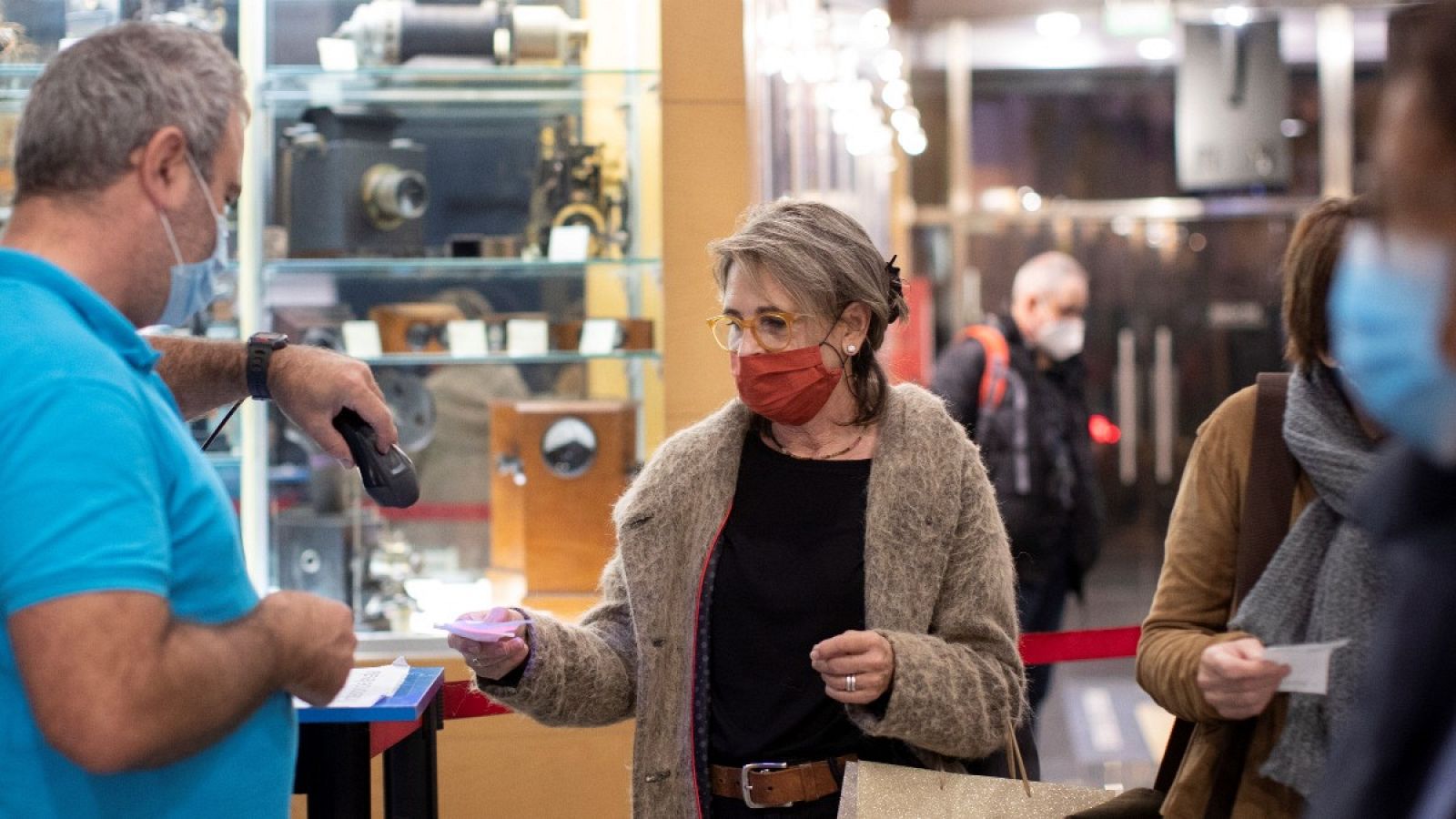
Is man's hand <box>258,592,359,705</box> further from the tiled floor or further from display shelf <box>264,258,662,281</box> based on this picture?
the tiled floor

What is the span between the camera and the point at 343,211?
174 inches

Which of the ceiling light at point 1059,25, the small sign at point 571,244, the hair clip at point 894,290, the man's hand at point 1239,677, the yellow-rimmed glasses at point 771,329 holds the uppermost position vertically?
the ceiling light at point 1059,25

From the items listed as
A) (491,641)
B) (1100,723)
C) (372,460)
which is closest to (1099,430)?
(1100,723)

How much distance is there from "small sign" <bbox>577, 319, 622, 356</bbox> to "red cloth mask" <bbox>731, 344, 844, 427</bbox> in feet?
6.36

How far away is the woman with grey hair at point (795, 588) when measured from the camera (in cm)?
231

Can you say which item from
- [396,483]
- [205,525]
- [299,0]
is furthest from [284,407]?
[299,0]

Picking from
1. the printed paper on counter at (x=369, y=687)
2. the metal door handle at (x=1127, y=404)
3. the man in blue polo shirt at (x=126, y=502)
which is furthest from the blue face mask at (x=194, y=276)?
the metal door handle at (x=1127, y=404)

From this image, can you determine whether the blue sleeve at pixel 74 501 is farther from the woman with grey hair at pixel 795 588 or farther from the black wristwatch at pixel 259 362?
the woman with grey hair at pixel 795 588

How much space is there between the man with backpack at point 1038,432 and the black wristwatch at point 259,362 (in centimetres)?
349

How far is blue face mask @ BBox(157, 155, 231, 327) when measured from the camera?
66.1 inches

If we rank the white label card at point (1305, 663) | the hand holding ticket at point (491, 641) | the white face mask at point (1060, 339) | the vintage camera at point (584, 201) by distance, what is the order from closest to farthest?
1. the white label card at point (1305, 663)
2. the hand holding ticket at point (491, 641)
3. the vintage camera at point (584, 201)
4. the white face mask at point (1060, 339)

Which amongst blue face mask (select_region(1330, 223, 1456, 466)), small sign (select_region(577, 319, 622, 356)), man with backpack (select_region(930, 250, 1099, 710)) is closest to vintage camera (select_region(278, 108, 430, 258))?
small sign (select_region(577, 319, 622, 356))

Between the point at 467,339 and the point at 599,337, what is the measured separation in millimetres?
377

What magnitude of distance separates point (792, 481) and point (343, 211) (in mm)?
2375
